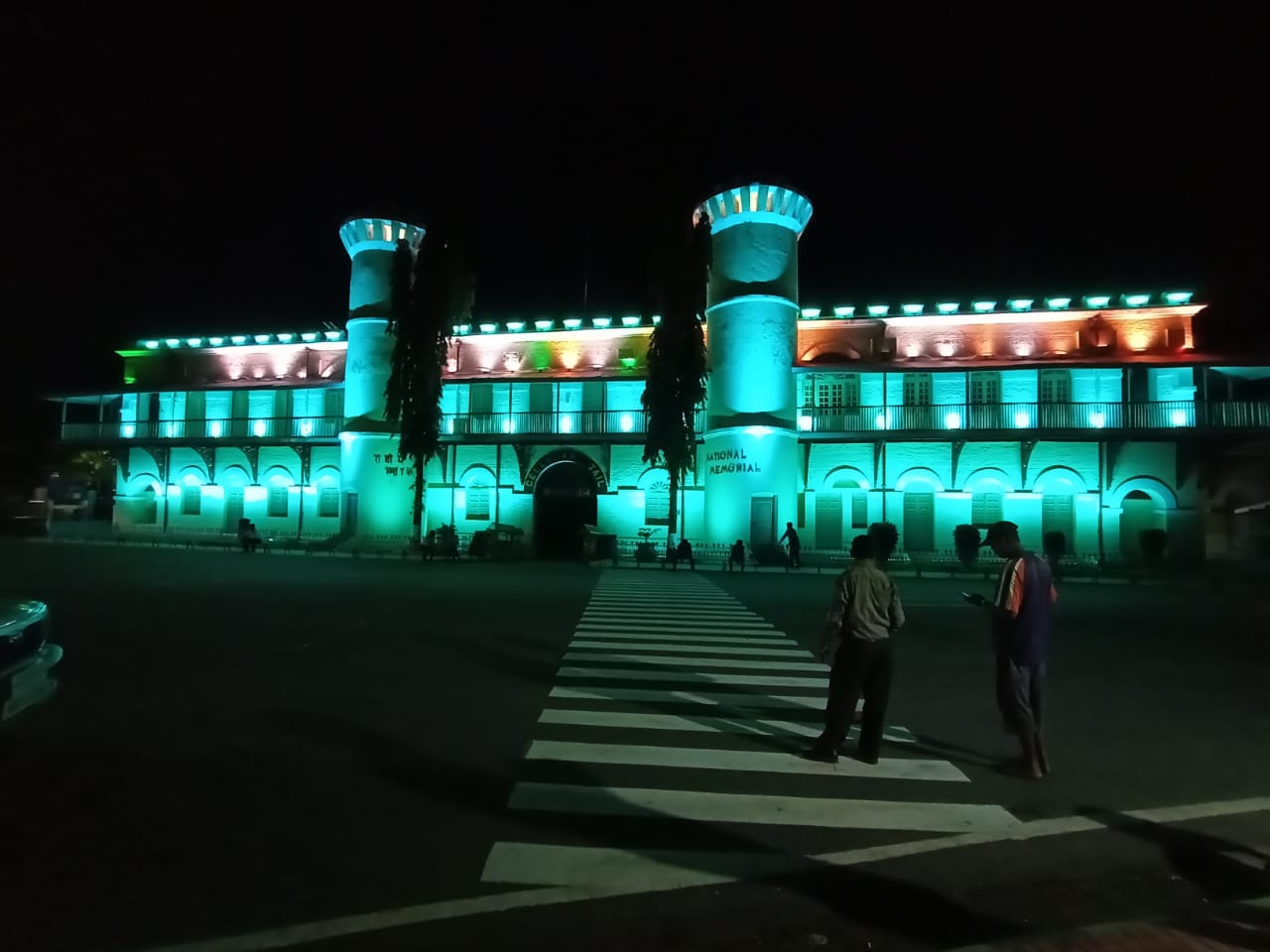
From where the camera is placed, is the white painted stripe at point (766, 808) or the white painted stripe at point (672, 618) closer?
the white painted stripe at point (766, 808)

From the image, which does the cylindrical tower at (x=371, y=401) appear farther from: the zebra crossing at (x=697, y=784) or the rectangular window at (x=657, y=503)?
the zebra crossing at (x=697, y=784)

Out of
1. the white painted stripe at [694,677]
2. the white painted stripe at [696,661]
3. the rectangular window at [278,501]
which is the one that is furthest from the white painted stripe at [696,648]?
the rectangular window at [278,501]

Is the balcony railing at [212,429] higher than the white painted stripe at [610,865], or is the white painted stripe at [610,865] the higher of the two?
the balcony railing at [212,429]

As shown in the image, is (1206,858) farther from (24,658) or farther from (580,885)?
(24,658)

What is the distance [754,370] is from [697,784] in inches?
1002

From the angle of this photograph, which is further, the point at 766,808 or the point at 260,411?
the point at 260,411

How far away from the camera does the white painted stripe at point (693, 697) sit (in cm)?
859

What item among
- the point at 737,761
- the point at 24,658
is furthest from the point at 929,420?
the point at 24,658

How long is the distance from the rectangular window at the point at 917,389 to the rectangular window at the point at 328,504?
80.4 feet

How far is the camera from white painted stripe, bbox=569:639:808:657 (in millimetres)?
11539

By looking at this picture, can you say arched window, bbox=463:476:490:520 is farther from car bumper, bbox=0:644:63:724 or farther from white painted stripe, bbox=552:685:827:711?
car bumper, bbox=0:644:63:724

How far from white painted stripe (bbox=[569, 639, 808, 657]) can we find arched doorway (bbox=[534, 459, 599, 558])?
22.3 m

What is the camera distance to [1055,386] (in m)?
31.0

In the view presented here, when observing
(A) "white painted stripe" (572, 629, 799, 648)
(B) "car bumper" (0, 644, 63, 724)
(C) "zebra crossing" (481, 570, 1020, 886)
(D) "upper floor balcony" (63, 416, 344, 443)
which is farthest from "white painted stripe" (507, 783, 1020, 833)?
(D) "upper floor balcony" (63, 416, 344, 443)
